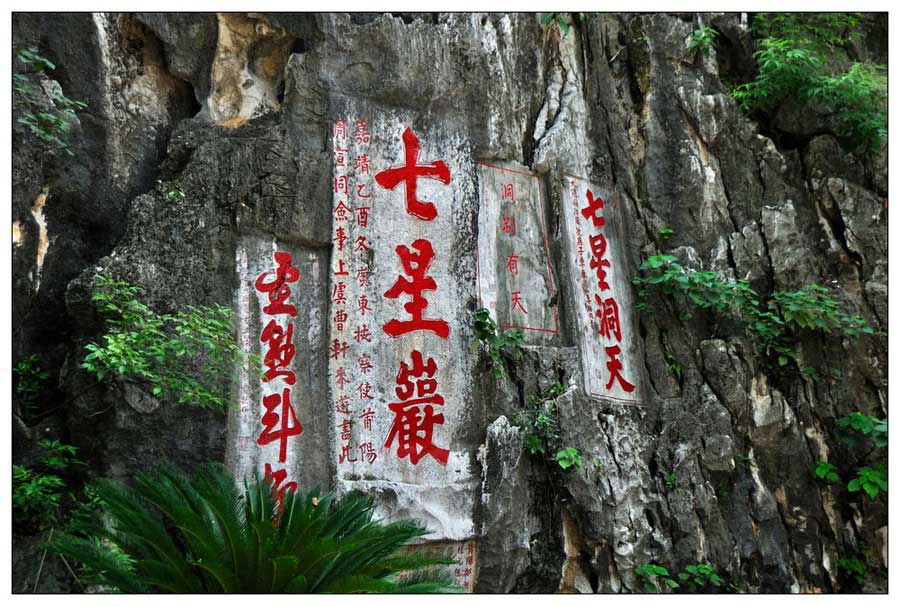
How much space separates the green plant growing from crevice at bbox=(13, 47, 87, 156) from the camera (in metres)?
6.90

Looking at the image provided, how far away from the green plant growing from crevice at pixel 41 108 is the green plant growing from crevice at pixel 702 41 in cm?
584

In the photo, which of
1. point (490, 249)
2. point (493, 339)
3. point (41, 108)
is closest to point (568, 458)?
point (493, 339)

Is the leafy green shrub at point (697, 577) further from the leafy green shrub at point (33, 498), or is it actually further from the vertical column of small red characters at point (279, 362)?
the leafy green shrub at point (33, 498)

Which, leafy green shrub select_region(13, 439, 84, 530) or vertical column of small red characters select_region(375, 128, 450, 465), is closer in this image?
leafy green shrub select_region(13, 439, 84, 530)

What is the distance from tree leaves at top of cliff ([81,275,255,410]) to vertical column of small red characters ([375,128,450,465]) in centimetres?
125

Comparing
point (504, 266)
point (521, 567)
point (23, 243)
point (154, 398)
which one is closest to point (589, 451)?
point (521, 567)

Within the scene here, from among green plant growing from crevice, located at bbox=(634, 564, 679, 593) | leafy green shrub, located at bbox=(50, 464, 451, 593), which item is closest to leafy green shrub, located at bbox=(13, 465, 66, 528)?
leafy green shrub, located at bbox=(50, 464, 451, 593)

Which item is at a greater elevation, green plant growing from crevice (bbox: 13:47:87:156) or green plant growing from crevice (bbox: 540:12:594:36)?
green plant growing from crevice (bbox: 540:12:594:36)

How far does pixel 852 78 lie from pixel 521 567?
5.81 m

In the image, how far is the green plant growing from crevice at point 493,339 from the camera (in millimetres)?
7539

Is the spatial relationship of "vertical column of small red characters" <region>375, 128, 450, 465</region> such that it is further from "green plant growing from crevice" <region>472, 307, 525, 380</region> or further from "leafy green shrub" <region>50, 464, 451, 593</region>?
"leafy green shrub" <region>50, 464, 451, 593</region>

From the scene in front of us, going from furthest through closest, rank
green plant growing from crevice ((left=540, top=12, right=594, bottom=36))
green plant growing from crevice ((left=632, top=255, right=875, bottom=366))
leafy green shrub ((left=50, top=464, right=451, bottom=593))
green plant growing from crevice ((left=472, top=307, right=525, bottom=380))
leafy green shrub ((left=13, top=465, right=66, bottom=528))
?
green plant growing from crevice ((left=540, top=12, right=594, bottom=36)), green plant growing from crevice ((left=632, top=255, right=875, bottom=366)), green plant growing from crevice ((left=472, top=307, right=525, bottom=380)), leafy green shrub ((left=13, top=465, right=66, bottom=528)), leafy green shrub ((left=50, top=464, right=451, bottom=593))

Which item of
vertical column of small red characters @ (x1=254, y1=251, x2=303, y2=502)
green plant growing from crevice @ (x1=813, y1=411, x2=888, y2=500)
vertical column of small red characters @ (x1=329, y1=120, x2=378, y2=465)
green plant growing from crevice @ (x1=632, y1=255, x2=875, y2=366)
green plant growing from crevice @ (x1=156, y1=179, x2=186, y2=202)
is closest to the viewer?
vertical column of small red characters @ (x1=254, y1=251, x2=303, y2=502)

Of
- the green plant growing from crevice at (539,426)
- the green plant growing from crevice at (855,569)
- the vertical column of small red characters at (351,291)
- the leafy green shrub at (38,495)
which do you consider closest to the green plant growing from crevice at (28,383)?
the leafy green shrub at (38,495)
